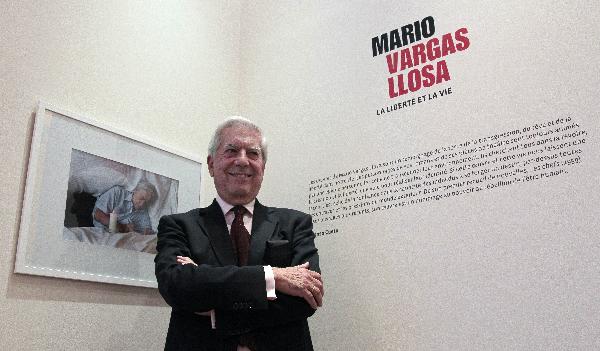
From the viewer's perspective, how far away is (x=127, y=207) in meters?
2.46

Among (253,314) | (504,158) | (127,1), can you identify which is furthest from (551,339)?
(127,1)

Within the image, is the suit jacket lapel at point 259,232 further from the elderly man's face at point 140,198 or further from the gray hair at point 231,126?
the elderly man's face at point 140,198

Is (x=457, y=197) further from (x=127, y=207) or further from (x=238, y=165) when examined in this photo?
(x=127, y=207)

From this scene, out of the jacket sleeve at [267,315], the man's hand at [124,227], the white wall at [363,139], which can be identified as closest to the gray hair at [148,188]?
the man's hand at [124,227]

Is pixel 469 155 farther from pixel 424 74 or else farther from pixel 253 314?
pixel 253 314

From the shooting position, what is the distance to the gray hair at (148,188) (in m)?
2.53

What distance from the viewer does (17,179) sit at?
2.11 meters

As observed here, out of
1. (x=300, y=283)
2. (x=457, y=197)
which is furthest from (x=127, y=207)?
(x=457, y=197)

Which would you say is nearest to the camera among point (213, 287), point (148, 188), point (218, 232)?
point (213, 287)

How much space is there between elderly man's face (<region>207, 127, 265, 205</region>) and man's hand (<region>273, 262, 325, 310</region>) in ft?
1.48

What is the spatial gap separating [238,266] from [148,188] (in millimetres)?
783

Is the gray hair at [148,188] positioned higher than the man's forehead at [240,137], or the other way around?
the man's forehead at [240,137]

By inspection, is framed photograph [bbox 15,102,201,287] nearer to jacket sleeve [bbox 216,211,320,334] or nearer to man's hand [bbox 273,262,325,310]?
jacket sleeve [bbox 216,211,320,334]

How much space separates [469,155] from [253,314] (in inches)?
40.8
